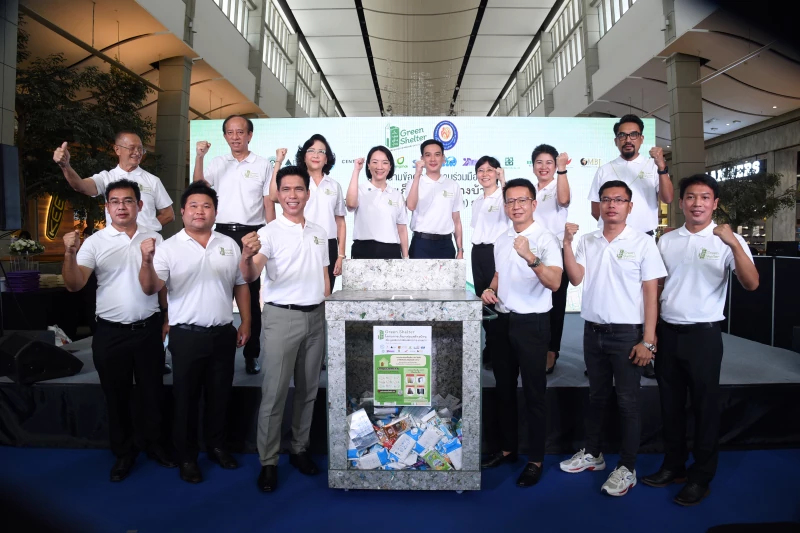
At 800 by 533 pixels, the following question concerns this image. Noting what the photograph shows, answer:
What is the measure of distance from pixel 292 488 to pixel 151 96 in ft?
35.5

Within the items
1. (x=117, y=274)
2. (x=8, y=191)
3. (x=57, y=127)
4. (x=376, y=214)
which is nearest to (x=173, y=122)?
(x=57, y=127)

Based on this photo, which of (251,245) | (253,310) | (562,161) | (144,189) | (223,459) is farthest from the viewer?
(253,310)

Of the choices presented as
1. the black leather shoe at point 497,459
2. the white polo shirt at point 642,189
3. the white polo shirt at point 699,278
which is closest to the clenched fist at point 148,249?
the black leather shoe at point 497,459

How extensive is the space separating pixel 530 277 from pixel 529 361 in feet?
1.32

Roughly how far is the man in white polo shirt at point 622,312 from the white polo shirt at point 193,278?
1.69 m

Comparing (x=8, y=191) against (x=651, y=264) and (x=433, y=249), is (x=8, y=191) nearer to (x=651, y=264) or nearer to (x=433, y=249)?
(x=433, y=249)

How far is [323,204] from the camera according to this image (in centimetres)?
318

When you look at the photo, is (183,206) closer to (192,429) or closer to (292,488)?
(192,429)

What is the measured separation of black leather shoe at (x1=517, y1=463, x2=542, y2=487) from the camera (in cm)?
237

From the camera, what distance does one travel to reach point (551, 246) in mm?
2373

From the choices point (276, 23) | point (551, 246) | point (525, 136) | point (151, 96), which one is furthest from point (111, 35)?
point (551, 246)

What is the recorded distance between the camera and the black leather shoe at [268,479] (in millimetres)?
2305

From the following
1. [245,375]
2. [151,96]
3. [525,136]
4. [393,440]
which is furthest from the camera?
[151,96]

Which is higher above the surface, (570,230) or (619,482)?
(570,230)
